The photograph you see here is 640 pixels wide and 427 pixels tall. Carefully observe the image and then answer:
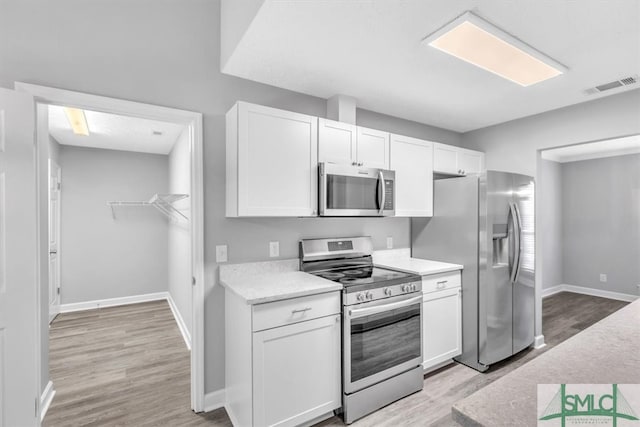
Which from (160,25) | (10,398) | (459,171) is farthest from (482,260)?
(10,398)

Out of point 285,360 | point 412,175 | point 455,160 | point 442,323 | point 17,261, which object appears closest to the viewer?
point 17,261

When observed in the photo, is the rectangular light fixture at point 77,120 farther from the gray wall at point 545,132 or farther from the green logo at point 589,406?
the gray wall at point 545,132

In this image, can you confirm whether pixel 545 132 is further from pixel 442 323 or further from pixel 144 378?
pixel 144 378

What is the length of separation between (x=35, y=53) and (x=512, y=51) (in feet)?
9.68

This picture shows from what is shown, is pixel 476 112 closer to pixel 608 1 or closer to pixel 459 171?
pixel 459 171

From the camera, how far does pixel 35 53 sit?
178 centimetres

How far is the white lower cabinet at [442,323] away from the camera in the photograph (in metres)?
2.67

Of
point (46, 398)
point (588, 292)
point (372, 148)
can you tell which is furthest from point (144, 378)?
point (588, 292)

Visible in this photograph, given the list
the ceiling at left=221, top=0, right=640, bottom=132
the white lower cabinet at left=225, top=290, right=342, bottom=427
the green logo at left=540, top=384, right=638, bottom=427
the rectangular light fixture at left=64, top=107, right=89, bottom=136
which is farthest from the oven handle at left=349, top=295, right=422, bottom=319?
the rectangular light fixture at left=64, top=107, right=89, bottom=136

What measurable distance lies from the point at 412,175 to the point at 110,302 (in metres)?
4.90

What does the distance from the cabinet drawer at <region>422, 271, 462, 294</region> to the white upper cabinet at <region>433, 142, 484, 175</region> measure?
1105 mm

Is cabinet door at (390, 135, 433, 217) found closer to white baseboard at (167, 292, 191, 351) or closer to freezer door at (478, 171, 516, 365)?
freezer door at (478, 171, 516, 365)

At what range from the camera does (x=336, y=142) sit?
2.54 m

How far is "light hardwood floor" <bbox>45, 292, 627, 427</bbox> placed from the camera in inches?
85.0
